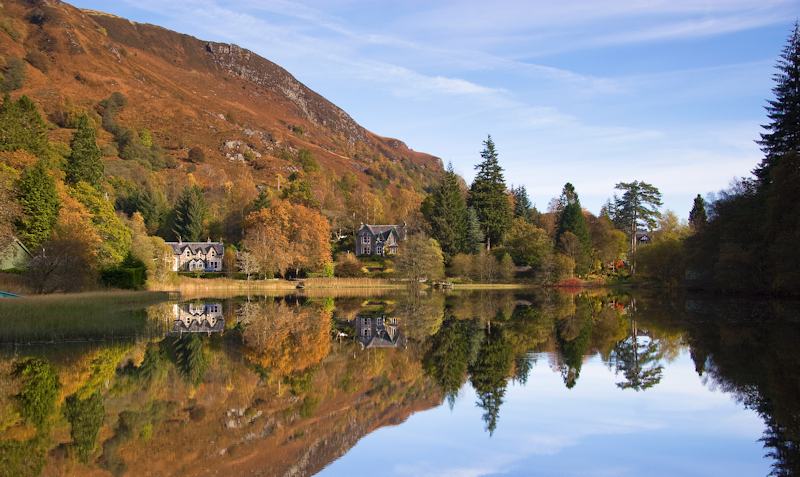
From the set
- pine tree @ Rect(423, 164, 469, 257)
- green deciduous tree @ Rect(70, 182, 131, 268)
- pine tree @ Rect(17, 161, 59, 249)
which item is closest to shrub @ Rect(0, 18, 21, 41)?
Result: pine tree @ Rect(423, 164, 469, 257)

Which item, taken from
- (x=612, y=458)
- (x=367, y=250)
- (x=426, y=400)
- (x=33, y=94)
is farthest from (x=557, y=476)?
(x=33, y=94)

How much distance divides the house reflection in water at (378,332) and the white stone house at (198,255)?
68.4m

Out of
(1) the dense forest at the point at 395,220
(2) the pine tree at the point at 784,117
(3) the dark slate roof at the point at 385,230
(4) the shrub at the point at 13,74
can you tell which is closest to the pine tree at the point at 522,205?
(1) the dense forest at the point at 395,220

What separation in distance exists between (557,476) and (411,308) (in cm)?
3486

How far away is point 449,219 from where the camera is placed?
9006 centimetres

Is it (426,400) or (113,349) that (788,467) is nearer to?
(426,400)

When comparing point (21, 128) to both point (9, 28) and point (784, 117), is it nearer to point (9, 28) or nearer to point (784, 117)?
point (784, 117)

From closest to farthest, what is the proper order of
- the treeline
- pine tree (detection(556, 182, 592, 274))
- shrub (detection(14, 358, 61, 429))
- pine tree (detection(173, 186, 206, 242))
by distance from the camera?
shrub (detection(14, 358, 61, 429)), the treeline, pine tree (detection(556, 182, 592, 274)), pine tree (detection(173, 186, 206, 242))

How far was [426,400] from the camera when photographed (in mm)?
16094

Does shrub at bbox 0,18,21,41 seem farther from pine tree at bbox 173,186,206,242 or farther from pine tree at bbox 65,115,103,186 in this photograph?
pine tree at bbox 65,115,103,186

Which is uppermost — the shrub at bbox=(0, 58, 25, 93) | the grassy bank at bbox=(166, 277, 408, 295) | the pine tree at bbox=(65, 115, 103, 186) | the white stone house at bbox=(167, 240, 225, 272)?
the shrub at bbox=(0, 58, 25, 93)

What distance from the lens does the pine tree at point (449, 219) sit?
Result: 291 ft

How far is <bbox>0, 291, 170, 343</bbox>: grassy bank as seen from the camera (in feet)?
76.9

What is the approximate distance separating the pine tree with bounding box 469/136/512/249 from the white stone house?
125ft
